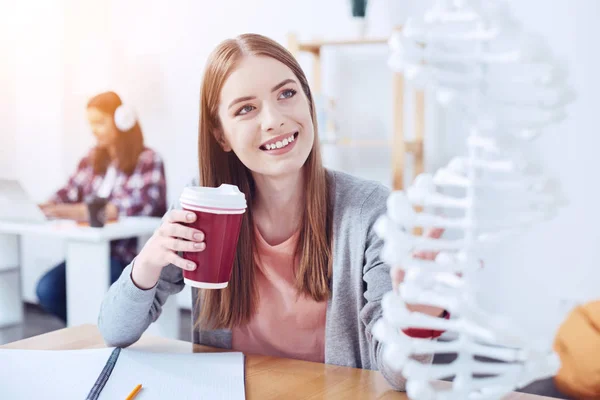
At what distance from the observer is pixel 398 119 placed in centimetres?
259

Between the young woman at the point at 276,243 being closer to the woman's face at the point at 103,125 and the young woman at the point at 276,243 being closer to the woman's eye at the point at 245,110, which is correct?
the woman's eye at the point at 245,110

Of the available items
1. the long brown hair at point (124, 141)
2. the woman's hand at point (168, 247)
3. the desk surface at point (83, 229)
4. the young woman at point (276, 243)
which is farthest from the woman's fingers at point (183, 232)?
the long brown hair at point (124, 141)

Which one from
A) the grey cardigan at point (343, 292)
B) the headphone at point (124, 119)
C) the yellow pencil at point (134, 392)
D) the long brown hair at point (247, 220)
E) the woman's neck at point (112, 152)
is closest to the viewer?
the yellow pencil at point (134, 392)

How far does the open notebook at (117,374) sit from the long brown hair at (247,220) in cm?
20

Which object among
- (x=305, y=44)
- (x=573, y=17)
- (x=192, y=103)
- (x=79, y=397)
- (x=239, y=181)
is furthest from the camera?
(x=192, y=103)

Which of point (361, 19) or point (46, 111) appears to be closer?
point (361, 19)

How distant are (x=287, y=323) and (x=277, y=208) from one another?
9.2 inches

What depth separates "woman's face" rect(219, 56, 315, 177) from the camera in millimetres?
1112

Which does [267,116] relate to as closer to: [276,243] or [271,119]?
[271,119]

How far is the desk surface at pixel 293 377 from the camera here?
82cm

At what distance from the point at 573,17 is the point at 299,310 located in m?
1.99

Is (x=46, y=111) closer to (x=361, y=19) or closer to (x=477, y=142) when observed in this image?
(x=361, y=19)

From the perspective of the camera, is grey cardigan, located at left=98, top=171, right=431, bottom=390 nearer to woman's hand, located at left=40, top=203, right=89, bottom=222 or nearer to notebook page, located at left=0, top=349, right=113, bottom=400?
notebook page, located at left=0, top=349, right=113, bottom=400

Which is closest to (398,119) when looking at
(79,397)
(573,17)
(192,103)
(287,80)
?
(573,17)
